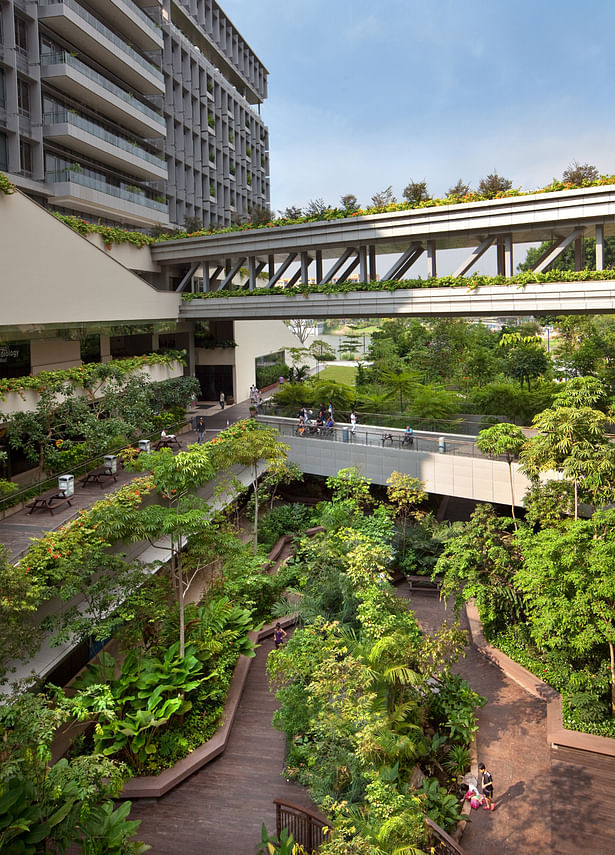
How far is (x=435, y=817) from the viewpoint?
11.0 meters

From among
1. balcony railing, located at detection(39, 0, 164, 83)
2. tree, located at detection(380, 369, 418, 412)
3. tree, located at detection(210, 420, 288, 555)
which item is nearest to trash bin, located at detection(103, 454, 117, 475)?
tree, located at detection(210, 420, 288, 555)

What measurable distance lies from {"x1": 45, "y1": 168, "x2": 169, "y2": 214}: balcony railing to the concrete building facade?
55mm

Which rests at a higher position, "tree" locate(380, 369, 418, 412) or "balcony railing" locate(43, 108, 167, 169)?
"balcony railing" locate(43, 108, 167, 169)

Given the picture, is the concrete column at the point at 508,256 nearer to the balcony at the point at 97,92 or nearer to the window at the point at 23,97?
the balcony at the point at 97,92

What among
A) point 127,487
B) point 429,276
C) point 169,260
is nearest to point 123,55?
point 169,260

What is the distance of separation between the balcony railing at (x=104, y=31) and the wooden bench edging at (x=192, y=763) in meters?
29.7

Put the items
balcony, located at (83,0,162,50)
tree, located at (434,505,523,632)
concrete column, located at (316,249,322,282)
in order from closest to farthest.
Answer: tree, located at (434,505,523,632), concrete column, located at (316,249,322,282), balcony, located at (83,0,162,50)

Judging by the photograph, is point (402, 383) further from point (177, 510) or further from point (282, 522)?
point (177, 510)

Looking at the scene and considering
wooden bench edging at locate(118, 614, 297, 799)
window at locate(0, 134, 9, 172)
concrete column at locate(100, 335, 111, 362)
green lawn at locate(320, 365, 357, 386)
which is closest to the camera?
wooden bench edging at locate(118, 614, 297, 799)

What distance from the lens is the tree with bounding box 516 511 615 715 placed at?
43.4 feet

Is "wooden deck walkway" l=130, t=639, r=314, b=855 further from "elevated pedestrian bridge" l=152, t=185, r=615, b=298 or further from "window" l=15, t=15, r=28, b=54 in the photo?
"window" l=15, t=15, r=28, b=54

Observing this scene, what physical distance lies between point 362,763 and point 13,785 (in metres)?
5.28

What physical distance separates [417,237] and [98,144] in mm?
17322

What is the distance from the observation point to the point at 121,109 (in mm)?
32438
